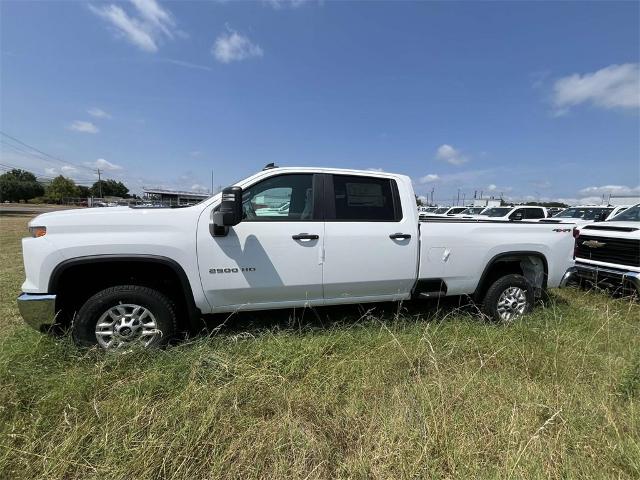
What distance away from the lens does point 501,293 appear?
4348 mm

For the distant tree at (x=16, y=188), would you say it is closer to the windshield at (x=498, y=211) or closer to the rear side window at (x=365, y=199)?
the windshield at (x=498, y=211)

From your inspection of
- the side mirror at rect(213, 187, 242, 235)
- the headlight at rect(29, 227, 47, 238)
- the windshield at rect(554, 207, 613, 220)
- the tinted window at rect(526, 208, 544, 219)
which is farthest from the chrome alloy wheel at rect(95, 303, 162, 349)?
the tinted window at rect(526, 208, 544, 219)

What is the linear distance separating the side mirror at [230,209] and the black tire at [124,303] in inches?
34.8

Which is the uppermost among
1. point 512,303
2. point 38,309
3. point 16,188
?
point 16,188

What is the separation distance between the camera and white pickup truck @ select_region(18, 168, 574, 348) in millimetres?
2992

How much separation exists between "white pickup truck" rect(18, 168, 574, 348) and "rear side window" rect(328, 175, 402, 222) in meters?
0.01

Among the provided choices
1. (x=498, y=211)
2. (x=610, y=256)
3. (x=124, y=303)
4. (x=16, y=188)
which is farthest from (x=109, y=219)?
(x=16, y=188)

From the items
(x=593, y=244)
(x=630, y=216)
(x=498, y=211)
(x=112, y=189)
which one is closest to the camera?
(x=593, y=244)

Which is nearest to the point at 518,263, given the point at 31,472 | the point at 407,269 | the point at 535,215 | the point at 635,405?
the point at 407,269

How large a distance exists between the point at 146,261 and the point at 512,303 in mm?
4132

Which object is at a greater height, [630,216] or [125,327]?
[630,216]

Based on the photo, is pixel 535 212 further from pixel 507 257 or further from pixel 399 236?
pixel 399 236

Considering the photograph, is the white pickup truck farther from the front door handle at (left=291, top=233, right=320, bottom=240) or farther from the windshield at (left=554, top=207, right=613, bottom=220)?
the windshield at (left=554, top=207, right=613, bottom=220)

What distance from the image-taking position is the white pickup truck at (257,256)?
2.99m
